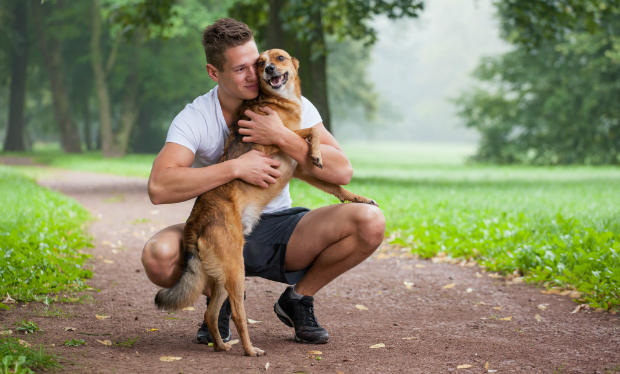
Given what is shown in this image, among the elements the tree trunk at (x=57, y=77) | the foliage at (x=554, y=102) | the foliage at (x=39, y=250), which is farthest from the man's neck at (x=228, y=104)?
the tree trunk at (x=57, y=77)

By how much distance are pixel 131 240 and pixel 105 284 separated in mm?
2147

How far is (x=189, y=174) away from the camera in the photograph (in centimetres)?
315

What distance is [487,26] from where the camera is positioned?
358ft

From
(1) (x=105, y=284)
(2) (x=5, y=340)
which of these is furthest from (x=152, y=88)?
(2) (x=5, y=340)

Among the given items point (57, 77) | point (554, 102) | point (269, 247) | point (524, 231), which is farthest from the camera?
point (57, 77)

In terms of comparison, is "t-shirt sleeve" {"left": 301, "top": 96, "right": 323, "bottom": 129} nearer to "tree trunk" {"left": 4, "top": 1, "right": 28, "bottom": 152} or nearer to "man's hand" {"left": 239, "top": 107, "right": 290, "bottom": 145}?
"man's hand" {"left": 239, "top": 107, "right": 290, "bottom": 145}

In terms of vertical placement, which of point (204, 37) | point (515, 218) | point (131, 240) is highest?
point (204, 37)

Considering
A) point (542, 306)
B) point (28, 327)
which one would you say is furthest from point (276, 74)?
point (542, 306)

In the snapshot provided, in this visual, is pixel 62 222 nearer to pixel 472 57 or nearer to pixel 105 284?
pixel 105 284

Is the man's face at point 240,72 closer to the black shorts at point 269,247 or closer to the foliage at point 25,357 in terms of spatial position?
the black shorts at point 269,247

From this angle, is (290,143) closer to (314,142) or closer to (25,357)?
(314,142)

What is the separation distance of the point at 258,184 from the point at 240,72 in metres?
0.70

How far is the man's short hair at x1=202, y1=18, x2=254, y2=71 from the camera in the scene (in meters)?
3.27

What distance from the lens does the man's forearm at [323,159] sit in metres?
3.33
